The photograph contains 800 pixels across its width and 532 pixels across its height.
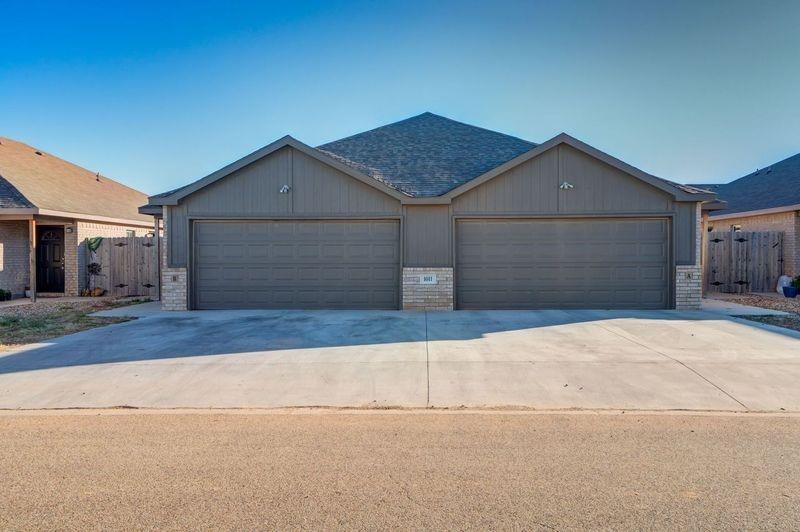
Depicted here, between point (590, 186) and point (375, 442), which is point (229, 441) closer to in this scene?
point (375, 442)

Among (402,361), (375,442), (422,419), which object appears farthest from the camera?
(402,361)

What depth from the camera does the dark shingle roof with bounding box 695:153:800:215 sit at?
58.8 ft

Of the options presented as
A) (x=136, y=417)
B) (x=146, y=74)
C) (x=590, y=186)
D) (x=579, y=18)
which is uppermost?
(x=579, y=18)

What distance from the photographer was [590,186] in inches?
490

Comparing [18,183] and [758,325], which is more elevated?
[18,183]

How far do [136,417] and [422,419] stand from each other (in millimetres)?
3100

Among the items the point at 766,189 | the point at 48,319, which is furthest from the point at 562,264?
the point at 766,189

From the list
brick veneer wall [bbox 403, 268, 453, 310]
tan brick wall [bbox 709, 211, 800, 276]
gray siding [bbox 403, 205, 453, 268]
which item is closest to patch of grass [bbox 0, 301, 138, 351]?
brick veneer wall [bbox 403, 268, 453, 310]

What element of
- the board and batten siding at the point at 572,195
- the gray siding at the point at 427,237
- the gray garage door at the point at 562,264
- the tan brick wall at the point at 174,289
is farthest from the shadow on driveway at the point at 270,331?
the board and batten siding at the point at 572,195

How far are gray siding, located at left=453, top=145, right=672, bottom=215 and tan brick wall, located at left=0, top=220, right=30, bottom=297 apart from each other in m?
15.6

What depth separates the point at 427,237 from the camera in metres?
12.6

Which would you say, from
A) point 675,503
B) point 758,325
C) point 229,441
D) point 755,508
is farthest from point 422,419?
point 758,325

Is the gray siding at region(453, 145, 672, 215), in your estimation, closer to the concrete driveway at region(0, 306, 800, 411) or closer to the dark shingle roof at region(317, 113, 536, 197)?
the dark shingle roof at region(317, 113, 536, 197)

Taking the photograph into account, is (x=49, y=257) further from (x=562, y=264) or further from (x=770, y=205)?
(x=770, y=205)
